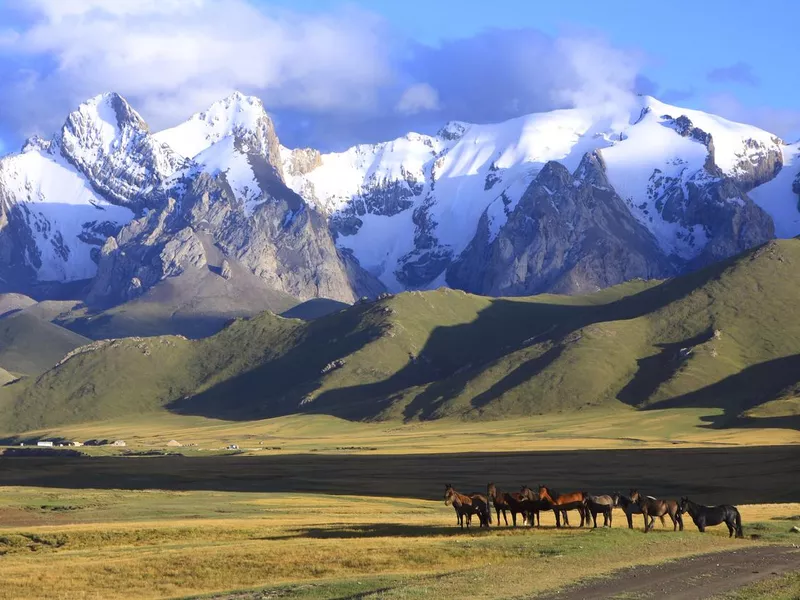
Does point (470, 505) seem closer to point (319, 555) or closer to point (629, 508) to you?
point (629, 508)

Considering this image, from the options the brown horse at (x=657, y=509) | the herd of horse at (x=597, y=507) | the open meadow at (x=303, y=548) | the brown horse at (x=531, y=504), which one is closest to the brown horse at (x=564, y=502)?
the herd of horse at (x=597, y=507)

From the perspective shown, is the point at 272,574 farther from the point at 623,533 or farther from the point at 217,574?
the point at 623,533

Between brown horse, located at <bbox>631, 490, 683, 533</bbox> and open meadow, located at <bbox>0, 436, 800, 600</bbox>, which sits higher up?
brown horse, located at <bbox>631, 490, 683, 533</bbox>

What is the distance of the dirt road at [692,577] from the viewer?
50.1 metres

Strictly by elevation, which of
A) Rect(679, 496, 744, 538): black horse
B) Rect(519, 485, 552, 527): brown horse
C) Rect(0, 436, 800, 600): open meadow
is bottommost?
Rect(0, 436, 800, 600): open meadow

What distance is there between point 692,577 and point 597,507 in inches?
877

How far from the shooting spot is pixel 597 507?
3000 inches

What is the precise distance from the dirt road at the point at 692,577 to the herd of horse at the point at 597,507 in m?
10.5

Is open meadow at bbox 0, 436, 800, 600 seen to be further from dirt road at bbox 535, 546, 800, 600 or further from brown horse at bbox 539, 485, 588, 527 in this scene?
brown horse at bbox 539, 485, 588, 527

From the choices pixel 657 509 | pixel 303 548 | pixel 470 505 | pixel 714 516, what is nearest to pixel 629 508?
pixel 657 509

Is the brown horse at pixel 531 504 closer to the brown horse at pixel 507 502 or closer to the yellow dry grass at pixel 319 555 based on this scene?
the brown horse at pixel 507 502

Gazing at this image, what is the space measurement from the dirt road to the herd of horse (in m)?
10.5

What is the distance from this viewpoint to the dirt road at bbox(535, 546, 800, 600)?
50.1 metres

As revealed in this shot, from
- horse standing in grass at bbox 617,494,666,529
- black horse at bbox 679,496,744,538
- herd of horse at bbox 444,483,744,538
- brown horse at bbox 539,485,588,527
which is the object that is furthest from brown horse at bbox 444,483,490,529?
black horse at bbox 679,496,744,538
